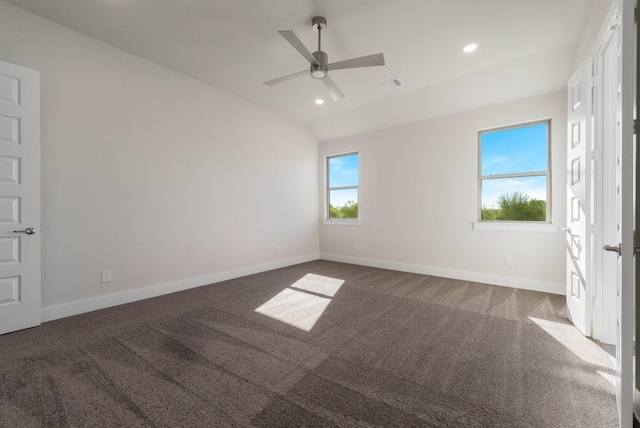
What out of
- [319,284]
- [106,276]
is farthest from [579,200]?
[106,276]

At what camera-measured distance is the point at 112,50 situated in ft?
10.2

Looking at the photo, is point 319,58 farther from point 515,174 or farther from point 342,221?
point 342,221

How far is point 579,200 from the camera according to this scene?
7.93 ft

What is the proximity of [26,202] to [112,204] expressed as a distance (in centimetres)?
70

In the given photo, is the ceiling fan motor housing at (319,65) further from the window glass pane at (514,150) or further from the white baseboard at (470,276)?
the white baseboard at (470,276)

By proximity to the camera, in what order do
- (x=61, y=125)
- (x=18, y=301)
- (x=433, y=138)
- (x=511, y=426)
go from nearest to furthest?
1. (x=511, y=426)
2. (x=18, y=301)
3. (x=61, y=125)
4. (x=433, y=138)

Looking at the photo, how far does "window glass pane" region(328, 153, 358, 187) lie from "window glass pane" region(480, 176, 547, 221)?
2.45m

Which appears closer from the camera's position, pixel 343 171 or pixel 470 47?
pixel 470 47

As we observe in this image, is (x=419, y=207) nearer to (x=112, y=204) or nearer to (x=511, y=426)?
(x=511, y=426)

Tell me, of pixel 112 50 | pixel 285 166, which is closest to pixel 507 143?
pixel 285 166

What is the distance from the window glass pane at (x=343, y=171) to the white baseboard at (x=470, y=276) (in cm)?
165

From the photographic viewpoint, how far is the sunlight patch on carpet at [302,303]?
271 centimetres

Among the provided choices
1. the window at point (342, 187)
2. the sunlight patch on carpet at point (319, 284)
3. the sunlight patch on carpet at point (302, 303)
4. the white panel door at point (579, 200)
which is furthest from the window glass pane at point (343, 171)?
the white panel door at point (579, 200)

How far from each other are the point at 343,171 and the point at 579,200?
408cm
